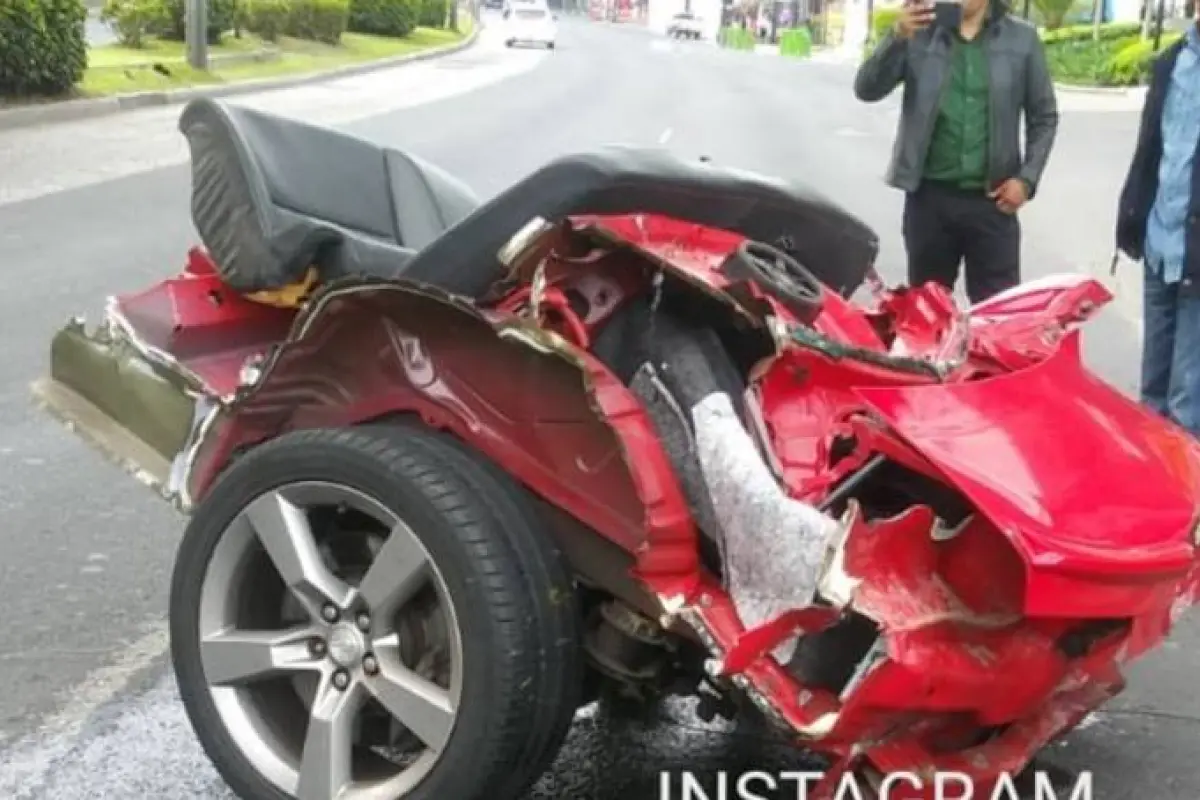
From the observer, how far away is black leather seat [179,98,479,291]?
4016 millimetres

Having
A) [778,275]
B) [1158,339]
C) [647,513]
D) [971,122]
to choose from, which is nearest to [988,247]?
[971,122]

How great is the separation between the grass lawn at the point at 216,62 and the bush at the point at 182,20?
30 cm

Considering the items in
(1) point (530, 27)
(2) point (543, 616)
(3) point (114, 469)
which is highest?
(2) point (543, 616)

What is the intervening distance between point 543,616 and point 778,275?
0.80 meters

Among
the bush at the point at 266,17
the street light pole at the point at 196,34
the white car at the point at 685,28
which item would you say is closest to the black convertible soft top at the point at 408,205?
the street light pole at the point at 196,34

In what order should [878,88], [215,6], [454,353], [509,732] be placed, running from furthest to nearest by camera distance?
[215,6] → [878,88] → [454,353] → [509,732]

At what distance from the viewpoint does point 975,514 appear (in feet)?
10.1

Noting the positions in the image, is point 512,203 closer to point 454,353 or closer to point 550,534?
point 454,353

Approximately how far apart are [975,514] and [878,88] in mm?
4041

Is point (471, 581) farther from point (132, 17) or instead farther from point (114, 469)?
point (132, 17)

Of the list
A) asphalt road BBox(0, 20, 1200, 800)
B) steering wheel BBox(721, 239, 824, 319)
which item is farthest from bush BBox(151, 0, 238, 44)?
steering wheel BBox(721, 239, 824, 319)

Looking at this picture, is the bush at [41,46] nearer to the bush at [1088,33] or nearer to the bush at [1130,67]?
the bush at [1130,67]

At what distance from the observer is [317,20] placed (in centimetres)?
4262

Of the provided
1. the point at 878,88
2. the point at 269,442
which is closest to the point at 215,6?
the point at 878,88
